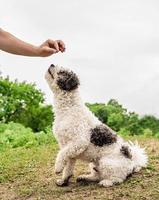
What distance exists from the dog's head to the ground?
3.67 ft

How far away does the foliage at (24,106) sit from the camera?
1612 cm

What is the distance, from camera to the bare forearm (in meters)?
6.19

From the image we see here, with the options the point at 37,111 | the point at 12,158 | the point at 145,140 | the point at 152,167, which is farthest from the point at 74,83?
the point at 37,111

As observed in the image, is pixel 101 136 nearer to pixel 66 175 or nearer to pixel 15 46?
pixel 66 175

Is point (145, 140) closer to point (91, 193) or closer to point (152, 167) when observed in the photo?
point (152, 167)

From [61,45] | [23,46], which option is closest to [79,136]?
[61,45]

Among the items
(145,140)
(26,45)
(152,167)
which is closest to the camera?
(26,45)

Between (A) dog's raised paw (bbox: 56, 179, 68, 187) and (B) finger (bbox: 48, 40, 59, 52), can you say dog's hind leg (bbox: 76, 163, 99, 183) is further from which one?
(B) finger (bbox: 48, 40, 59, 52)

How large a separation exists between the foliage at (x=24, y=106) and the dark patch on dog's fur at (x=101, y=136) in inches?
358

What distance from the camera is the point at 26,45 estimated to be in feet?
20.3

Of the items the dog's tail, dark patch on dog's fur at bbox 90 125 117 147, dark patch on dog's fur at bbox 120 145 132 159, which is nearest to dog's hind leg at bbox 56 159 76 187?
dark patch on dog's fur at bbox 90 125 117 147

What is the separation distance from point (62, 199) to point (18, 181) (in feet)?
4.02

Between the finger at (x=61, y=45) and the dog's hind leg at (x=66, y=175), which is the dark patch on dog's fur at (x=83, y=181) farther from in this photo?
the finger at (x=61, y=45)

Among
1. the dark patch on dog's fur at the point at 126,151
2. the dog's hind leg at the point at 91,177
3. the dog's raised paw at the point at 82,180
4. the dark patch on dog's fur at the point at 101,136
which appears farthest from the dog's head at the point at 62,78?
the dog's raised paw at the point at 82,180
